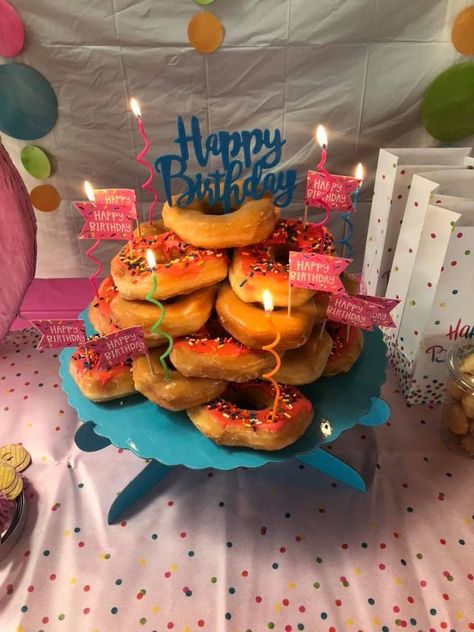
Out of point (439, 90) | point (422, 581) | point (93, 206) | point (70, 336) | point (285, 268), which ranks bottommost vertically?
point (422, 581)

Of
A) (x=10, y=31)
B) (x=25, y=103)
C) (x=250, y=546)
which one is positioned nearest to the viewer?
(x=250, y=546)

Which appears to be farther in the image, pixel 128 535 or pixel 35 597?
pixel 128 535

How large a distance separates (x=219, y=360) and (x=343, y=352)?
1.07 ft

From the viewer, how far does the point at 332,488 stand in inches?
48.0

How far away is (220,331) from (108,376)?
0.87ft

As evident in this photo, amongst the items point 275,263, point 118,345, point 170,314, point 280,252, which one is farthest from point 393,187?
point 118,345

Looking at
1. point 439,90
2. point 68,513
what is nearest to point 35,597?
point 68,513

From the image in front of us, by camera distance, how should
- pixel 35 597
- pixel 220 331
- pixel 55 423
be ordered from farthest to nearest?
1. pixel 55 423
2. pixel 220 331
3. pixel 35 597

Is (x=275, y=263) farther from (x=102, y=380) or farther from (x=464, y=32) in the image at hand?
(x=464, y=32)

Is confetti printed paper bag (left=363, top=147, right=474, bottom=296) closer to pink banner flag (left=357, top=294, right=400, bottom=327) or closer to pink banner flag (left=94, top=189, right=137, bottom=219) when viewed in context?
pink banner flag (left=357, top=294, right=400, bottom=327)

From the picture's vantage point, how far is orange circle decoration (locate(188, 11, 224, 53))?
137cm

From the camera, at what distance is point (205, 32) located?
1392mm

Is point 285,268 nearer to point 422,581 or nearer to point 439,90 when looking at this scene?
point 422,581

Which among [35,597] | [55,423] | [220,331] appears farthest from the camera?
[55,423]
